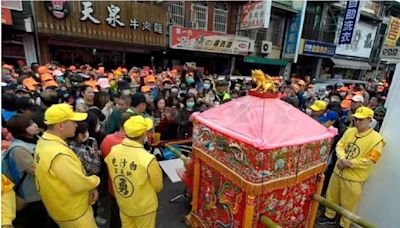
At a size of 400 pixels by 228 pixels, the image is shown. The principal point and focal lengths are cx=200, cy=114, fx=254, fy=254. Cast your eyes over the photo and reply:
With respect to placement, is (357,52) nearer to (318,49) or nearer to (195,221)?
(318,49)

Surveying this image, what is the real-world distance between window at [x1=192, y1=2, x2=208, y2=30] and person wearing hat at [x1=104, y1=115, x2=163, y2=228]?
12384mm

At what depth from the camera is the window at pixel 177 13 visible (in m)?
12.9

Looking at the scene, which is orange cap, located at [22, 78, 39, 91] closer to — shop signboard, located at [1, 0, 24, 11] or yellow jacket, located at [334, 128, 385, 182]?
shop signboard, located at [1, 0, 24, 11]

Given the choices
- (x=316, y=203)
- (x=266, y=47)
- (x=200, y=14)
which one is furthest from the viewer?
(x=266, y=47)

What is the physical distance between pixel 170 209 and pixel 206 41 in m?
11.2

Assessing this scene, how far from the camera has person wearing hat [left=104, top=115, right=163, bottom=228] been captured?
2270mm

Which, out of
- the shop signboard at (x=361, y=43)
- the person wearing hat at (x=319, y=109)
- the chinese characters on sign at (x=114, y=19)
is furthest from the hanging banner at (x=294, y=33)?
the person wearing hat at (x=319, y=109)

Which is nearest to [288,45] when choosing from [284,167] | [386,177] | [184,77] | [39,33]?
[184,77]

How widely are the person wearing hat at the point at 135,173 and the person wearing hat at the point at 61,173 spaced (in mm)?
242

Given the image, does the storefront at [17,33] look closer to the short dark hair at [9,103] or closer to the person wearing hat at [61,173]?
the short dark hair at [9,103]

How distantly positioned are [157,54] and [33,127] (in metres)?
11.5

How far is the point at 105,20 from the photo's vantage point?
1077cm

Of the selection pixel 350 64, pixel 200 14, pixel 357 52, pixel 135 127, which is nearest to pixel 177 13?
pixel 200 14

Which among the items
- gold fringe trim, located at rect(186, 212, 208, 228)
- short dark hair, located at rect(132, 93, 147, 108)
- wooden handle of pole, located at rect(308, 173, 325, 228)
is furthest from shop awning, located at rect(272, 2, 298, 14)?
gold fringe trim, located at rect(186, 212, 208, 228)
